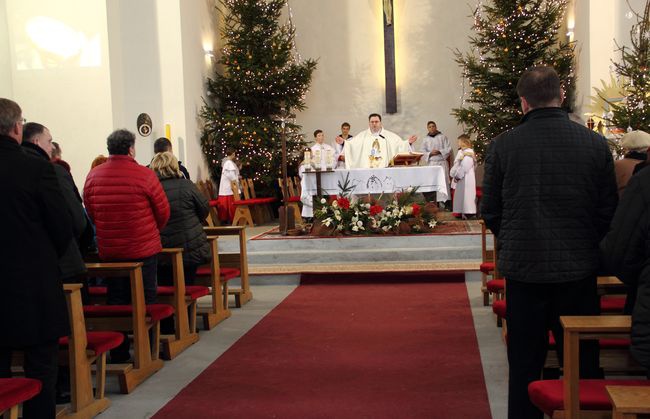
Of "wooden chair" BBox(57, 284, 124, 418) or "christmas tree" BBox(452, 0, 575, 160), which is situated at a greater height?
"christmas tree" BBox(452, 0, 575, 160)

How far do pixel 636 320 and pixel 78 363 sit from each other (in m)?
2.92

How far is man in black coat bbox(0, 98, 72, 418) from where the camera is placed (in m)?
3.26

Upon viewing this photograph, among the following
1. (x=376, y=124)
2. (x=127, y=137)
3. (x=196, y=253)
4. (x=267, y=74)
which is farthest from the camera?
(x=267, y=74)

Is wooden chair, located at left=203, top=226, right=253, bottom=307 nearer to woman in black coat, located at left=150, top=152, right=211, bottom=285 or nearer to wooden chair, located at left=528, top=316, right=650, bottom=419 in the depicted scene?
woman in black coat, located at left=150, top=152, right=211, bottom=285

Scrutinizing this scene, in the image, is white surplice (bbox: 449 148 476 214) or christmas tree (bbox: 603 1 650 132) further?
white surplice (bbox: 449 148 476 214)

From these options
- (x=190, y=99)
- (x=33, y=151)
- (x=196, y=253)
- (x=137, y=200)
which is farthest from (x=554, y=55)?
(x=33, y=151)

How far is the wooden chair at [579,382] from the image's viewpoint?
8.97ft

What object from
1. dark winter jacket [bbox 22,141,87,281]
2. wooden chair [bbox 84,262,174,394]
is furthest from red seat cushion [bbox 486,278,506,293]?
dark winter jacket [bbox 22,141,87,281]

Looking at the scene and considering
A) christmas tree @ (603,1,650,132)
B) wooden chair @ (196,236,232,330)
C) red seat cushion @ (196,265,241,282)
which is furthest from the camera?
christmas tree @ (603,1,650,132)

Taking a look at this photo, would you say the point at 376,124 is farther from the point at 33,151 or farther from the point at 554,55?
the point at 33,151

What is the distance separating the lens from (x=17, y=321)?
3.25 m

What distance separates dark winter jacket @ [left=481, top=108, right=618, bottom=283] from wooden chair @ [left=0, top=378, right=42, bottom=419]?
1.96 m

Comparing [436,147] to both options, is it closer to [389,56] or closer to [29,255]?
[389,56]

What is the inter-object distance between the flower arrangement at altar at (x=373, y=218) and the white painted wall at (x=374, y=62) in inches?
224
